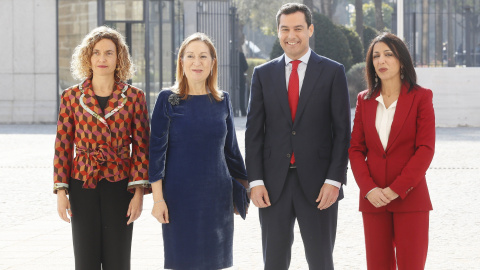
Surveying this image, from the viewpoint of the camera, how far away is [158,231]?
8.00 m

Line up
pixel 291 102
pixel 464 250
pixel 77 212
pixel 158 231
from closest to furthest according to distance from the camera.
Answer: pixel 77 212, pixel 291 102, pixel 464 250, pixel 158 231

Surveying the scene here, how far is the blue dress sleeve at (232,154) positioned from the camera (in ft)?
16.3

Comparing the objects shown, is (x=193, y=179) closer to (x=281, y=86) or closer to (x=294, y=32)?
(x=281, y=86)

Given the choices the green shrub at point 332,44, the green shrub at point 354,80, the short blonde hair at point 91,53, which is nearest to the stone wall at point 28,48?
the green shrub at point 332,44

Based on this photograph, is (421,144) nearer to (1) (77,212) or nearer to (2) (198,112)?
(2) (198,112)

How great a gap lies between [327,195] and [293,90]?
617 mm

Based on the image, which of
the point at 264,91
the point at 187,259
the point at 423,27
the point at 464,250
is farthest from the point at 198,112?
the point at 423,27

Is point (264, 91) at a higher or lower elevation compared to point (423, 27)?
lower

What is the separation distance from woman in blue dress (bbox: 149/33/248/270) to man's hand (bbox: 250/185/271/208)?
0.41 feet

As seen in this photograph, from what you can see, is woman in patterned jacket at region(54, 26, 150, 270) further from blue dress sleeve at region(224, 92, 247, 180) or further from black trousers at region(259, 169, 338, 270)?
black trousers at region(259, 169, 338, 270)

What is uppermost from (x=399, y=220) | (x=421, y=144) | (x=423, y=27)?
(x=423, y=27)

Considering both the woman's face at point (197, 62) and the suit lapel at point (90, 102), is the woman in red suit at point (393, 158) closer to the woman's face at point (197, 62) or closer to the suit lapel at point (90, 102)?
the woman's face at point (197, 62)

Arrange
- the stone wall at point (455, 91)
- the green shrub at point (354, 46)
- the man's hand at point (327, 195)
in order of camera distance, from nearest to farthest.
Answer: the man's hand at point (327, 195)
the stone wall at point (455, 91)
the green shrub at point (354, 46)

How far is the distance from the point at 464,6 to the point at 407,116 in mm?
16067
